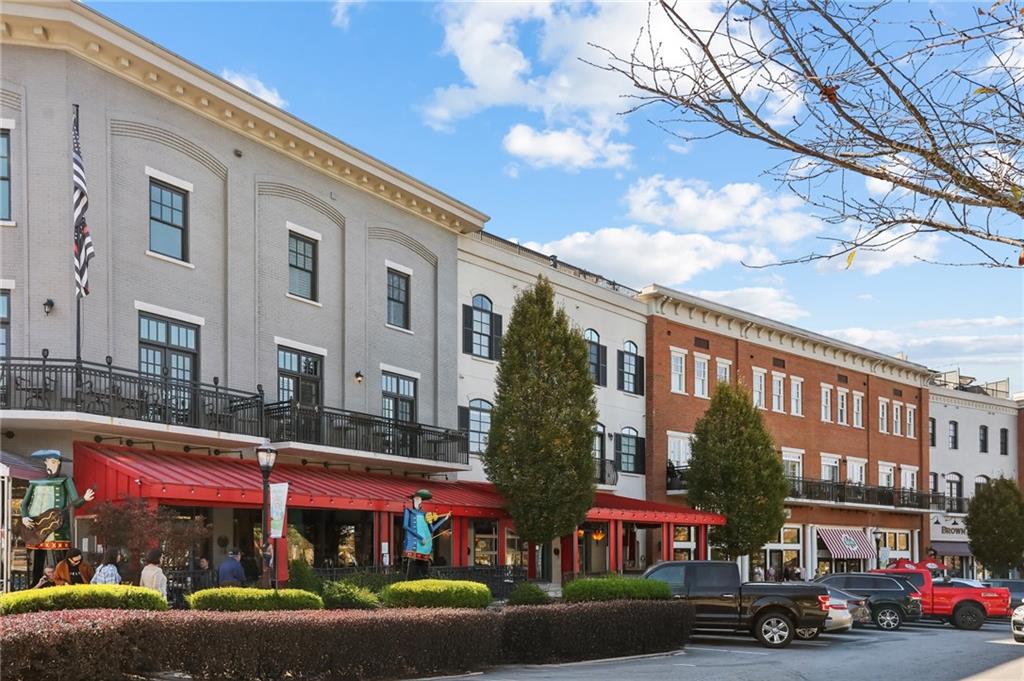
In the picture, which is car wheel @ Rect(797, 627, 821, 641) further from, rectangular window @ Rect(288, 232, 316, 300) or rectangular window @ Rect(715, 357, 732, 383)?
rectangular window @ Rect(715, 357, 732, 383)

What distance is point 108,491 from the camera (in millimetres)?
21000

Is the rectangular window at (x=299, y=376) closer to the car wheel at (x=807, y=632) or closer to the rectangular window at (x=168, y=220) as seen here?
the rectangular window at (x=168, y=220)

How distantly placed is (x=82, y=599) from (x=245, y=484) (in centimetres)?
893

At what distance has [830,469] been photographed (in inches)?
2060

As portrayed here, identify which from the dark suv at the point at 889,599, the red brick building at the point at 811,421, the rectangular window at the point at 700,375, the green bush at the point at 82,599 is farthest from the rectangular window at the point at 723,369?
the green bush at the point at 82,599

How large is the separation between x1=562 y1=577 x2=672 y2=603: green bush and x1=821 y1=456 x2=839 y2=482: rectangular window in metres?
31.8

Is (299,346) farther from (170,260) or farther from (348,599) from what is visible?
(348,599)

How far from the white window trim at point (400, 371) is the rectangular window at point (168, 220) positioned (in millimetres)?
7452

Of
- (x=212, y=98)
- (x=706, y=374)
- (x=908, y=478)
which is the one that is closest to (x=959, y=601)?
(x=706, y=374)

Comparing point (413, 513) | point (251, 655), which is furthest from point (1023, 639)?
point (251, 655)

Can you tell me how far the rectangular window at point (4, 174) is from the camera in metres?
22.2

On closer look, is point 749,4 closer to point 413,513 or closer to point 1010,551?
point 413,513

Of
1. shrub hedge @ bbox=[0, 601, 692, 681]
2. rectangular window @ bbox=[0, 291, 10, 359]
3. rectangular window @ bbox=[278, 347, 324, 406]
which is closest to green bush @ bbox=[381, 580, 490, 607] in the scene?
shrub hedge @ bbox=[0, 601, 692, 681]

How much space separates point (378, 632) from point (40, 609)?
13.8ft
